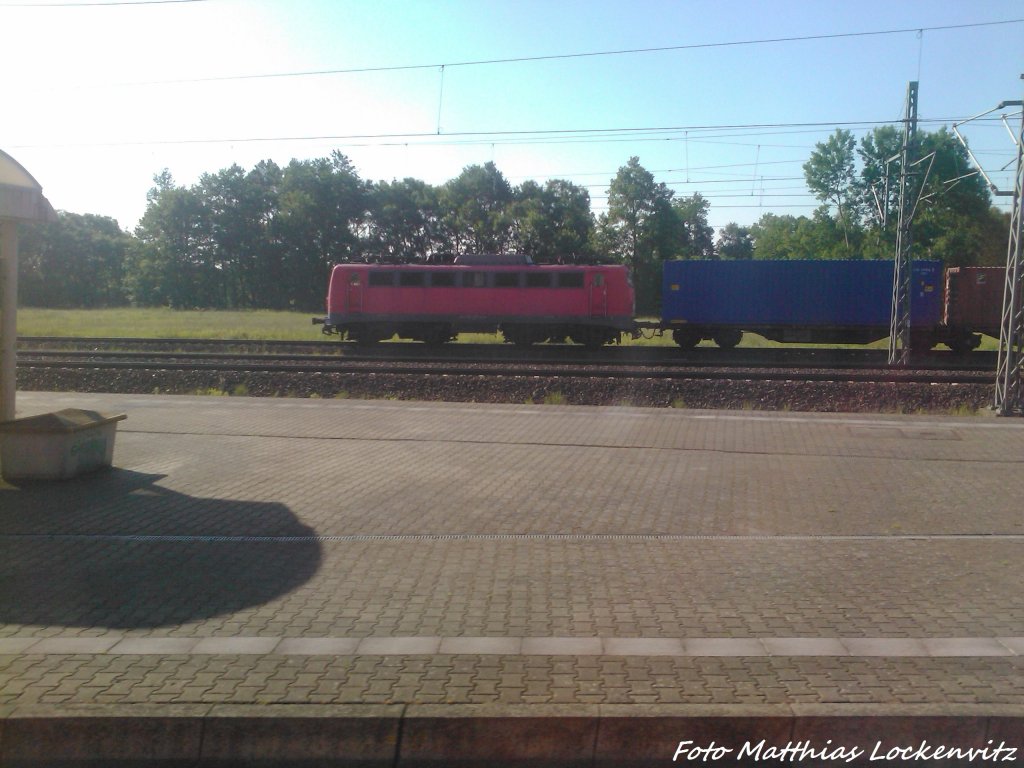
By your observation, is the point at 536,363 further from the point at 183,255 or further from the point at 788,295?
the point at 183,255

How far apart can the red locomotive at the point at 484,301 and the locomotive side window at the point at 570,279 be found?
0.03m

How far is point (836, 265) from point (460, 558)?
89.2 feet

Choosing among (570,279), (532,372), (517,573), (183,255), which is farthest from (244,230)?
(517,573)

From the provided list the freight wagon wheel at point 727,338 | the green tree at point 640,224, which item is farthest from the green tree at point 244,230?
the freight wagon wheel at point 727,338

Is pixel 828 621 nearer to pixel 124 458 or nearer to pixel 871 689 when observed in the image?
pixel 871 689

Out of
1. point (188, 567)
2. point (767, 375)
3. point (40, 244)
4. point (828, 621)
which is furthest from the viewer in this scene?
point (40, 244)

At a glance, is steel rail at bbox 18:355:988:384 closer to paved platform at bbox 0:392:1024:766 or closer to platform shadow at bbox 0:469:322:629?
paved platform at bbox 0:392:1024:766

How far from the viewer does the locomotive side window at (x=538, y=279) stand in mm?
29797

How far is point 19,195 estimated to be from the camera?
27.8 ft

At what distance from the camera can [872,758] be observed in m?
3.96

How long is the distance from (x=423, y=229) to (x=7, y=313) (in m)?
50.2

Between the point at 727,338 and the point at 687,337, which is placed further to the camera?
the point at 687,337

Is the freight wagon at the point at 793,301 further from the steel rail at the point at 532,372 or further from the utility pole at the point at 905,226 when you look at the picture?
the steel rail at the point at 532,372

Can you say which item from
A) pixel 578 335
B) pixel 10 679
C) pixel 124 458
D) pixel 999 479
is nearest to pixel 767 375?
pixel 999 479
